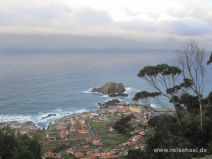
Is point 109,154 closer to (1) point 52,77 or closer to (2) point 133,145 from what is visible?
(2) point 133,145

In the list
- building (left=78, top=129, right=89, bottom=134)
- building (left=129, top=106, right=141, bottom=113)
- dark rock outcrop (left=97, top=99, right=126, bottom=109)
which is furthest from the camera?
dark rock outcrop (left=97, top=99, right=126, bottom=109)

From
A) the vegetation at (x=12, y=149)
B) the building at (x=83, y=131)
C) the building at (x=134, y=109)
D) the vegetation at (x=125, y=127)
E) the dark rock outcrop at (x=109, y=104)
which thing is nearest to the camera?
the vegetation at (x=12, y=149)

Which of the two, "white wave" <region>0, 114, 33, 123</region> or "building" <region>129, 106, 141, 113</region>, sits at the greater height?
"building" <region>129, 106, 141, 113</region>

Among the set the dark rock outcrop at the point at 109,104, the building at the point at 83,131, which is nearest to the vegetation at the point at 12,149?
the building at the point at 83,131

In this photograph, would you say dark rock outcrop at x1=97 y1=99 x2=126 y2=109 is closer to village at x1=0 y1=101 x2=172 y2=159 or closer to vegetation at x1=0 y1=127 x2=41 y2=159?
village at x1=0 y1=101 x2=172 y2=159

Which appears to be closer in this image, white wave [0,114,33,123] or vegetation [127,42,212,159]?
vegetation [127,42,212,159]

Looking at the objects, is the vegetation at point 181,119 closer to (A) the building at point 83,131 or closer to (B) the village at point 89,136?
(B) the village at point 89,136

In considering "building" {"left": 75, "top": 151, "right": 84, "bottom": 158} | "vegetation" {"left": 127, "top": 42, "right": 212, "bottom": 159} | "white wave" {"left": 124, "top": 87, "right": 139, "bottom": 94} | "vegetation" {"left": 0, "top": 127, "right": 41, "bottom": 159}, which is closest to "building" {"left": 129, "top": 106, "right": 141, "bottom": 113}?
"building" {"left": 75, "top": 151, "right": 84, "bottom": 158}

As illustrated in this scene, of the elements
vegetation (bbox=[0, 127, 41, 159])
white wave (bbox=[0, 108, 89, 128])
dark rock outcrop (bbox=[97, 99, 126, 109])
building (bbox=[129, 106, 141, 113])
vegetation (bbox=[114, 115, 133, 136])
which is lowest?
white wave (bbox=[0, 108, 89, 128])
